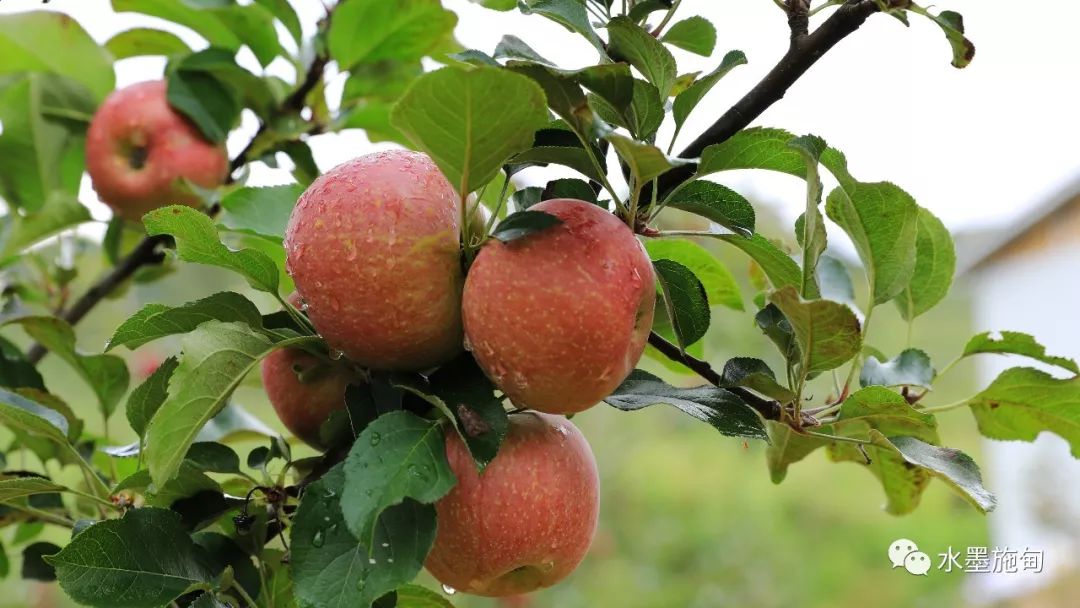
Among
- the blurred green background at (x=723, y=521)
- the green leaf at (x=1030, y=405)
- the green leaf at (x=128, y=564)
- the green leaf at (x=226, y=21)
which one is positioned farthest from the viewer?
the blurred green background at (x=723, y=521)

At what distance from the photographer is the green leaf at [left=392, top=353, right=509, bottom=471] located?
40 centimetres

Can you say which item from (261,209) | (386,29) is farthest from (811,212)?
(386,29)

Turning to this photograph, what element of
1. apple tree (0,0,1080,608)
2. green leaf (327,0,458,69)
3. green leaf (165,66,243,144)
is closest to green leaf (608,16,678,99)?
apple tree (0,0,1080,608)

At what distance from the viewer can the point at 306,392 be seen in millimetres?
506

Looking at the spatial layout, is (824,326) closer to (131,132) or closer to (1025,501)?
(131,132)

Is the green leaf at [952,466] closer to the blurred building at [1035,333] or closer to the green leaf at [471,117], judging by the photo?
the green leaf at [471,117]

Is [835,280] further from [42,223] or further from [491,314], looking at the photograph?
[42,223]

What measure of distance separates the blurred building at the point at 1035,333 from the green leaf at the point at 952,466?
4.46 metres

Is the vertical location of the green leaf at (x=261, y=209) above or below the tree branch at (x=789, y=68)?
below

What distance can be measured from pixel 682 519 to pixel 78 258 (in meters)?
3.26

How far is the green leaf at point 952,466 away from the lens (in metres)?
0.43

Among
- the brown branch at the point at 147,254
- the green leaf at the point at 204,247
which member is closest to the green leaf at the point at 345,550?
the green leaf at the point at 204,247

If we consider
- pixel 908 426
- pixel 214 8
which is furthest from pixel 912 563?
pixel 214 8

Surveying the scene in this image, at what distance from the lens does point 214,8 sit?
81cm
